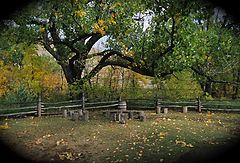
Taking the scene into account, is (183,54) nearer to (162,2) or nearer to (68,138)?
(162,2)

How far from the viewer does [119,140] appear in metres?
8.15

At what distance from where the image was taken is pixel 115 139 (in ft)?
27.2

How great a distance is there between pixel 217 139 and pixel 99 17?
5.22 m

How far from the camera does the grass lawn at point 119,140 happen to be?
21.9ft

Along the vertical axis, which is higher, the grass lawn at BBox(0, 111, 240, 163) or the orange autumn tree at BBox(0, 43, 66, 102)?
the orange autumn tree at BBox(0, 43, 66, 102)

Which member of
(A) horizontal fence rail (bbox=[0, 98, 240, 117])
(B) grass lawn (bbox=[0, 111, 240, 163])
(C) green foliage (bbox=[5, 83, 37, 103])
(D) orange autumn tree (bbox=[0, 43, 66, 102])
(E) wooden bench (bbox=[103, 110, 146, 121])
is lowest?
(B) grass lawn (bbox=[0, 111, 240, 163])

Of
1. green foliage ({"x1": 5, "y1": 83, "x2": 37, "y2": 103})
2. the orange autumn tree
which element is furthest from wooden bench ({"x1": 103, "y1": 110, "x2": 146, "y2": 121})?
the orange autumn tree

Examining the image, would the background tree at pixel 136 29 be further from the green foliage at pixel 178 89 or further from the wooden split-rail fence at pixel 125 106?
the green foliage at pixel 178 89

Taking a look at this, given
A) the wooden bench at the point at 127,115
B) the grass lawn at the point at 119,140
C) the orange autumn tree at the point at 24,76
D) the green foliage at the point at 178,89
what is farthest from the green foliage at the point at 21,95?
the green foliage at the point at 178,89

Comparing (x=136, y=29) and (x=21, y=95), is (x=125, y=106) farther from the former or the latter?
(x=21, y=95)

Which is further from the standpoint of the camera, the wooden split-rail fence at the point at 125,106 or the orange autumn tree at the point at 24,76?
the orange autumn tree at the point at 24,76

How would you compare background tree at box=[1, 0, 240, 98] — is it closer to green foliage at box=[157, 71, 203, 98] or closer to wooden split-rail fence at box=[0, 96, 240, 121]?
wooden split-rail fence at box=[0, 96, 240, 121]

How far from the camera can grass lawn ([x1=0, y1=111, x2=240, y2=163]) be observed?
21.9 ft

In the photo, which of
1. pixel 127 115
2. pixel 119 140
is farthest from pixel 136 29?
pixel 119 140
